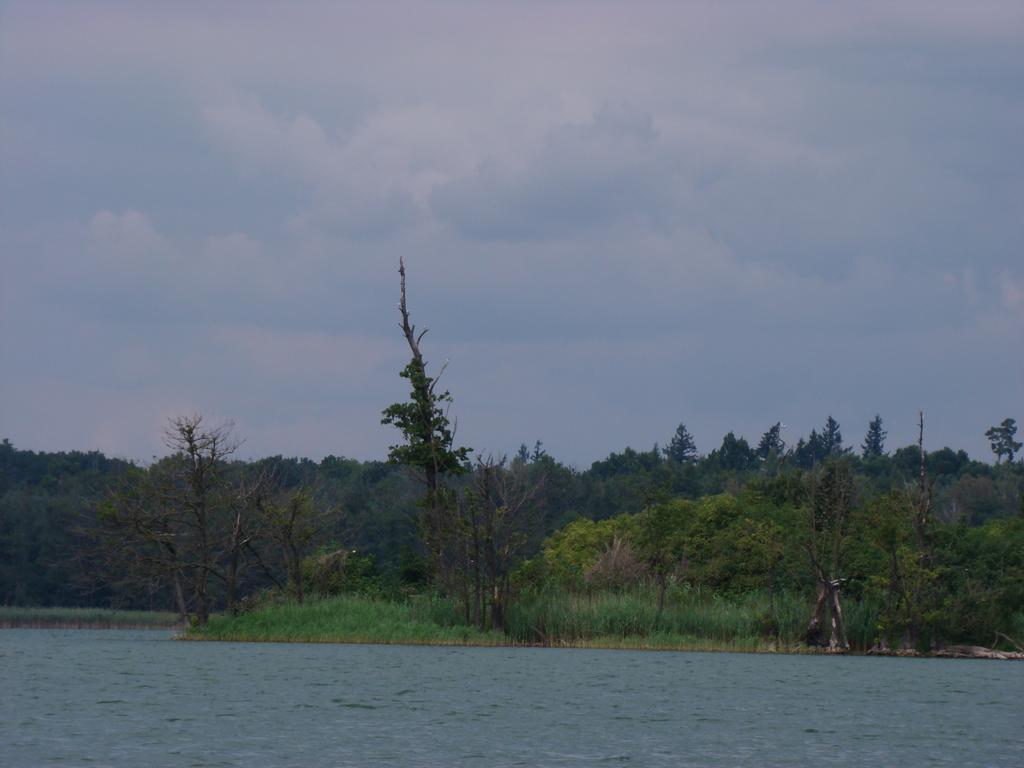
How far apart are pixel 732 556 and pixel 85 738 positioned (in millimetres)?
43018

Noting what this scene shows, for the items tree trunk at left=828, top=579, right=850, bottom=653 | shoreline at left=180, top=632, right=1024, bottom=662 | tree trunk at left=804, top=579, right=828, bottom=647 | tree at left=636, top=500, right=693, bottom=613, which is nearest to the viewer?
tree trunk at left=828, top=579, right=850, bottom=653

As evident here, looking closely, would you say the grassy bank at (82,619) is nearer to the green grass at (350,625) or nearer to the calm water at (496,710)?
the green grass at (350,625)

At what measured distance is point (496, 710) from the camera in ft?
103

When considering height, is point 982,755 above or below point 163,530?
below

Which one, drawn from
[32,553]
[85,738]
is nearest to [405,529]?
[32,553]

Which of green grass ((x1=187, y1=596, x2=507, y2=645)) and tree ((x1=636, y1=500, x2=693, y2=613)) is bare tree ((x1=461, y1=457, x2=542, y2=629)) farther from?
tree ((x1=636, y1=500, x2=693, y2=613))

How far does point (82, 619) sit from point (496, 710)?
7633 cm

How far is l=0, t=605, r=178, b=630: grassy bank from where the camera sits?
8994 cm

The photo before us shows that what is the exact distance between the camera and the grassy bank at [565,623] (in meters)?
54.4

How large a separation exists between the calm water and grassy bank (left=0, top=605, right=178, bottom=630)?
42.0m

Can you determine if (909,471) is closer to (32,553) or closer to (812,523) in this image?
(32,553)

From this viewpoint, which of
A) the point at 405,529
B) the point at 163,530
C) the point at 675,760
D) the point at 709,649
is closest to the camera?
the point at 675,760

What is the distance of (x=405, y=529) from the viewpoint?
118125 mm

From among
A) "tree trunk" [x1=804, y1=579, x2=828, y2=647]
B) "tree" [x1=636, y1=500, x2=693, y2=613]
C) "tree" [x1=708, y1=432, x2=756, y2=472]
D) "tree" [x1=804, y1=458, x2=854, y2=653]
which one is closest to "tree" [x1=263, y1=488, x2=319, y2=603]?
"tree" [x1=636, y1=500, x2=693, y2=613]
